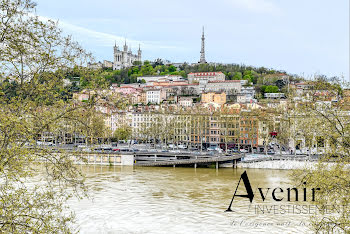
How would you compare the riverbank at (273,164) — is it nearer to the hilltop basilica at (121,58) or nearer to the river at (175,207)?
the river at (175,207)

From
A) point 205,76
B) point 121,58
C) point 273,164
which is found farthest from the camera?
point 121,58

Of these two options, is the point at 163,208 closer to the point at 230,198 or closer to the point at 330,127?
the point at 230,198

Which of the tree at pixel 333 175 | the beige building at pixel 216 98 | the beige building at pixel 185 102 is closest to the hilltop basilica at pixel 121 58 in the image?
the beige building at pixel 185 102

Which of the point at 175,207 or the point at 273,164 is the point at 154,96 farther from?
the point at 175,207

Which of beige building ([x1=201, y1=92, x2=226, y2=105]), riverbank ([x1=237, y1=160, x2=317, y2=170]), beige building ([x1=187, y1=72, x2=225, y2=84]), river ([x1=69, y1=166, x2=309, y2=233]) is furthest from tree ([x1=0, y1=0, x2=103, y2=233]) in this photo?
beige building ([x1=187, y1=72, x2=225, y2=84])

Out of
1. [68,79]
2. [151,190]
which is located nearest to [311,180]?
[68,79]

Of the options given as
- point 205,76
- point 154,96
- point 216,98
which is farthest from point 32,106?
point 205,76

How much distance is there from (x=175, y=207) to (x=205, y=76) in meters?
98.7

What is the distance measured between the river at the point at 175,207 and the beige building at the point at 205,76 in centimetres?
8517

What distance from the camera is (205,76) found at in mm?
117000

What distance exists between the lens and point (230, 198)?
22453 mm

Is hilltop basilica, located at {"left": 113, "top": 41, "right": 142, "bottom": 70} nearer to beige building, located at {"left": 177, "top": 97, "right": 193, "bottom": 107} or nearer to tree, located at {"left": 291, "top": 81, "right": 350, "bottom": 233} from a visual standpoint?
beige building, located at {"left": 177, "top": 97, "right": 193, "bottom": 107}

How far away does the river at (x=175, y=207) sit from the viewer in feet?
53.8

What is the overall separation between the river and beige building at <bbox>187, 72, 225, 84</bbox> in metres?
85.2
